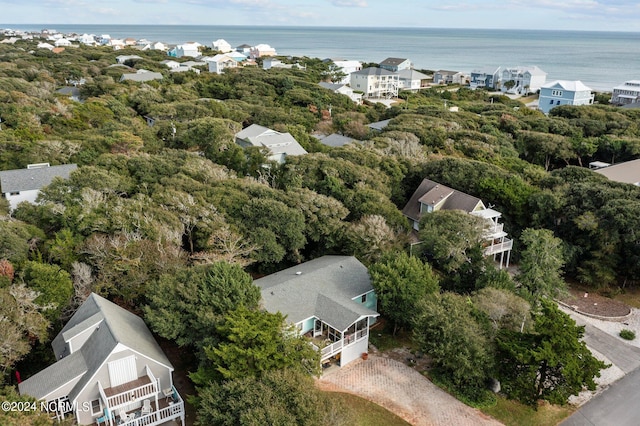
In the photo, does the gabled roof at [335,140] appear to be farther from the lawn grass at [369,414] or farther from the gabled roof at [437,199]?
the lawn grass at [369,414]

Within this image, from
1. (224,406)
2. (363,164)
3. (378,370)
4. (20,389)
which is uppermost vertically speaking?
(363,164)

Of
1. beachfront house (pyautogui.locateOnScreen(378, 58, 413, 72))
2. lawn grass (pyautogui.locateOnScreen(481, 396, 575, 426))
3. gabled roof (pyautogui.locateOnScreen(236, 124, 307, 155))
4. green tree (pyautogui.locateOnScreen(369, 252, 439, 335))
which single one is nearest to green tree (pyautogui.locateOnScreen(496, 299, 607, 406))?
lawn grass (pyautogui.locateOnScreen(481, 396, 575, 426))

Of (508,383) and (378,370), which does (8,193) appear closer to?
(378,370)

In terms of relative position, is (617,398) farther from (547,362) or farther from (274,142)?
(274,142)

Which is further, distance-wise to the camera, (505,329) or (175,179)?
(175,179)

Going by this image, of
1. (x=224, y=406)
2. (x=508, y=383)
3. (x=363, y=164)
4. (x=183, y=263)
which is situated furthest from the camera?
(x=363, y=164)

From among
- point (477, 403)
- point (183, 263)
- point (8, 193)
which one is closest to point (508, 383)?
point (477, 403)

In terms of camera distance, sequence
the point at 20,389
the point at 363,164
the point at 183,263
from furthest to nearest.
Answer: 1. the point at 363,164
2. the point at 183,263
3. the point at 20,389

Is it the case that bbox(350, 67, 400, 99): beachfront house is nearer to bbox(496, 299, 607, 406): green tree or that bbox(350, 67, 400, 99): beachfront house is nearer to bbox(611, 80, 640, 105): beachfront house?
bbox(611, 80, 640, 105): beachfront house
